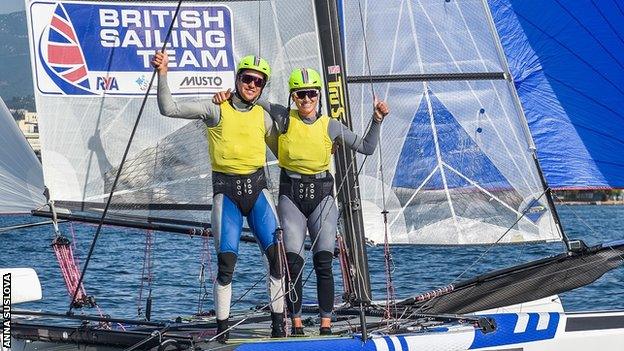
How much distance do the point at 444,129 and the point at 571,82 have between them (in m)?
0.87

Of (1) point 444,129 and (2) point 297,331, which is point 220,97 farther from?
(1) point 444,129

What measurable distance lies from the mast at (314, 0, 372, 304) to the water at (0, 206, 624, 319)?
7.79ft

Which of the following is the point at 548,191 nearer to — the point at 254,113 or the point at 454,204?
the point at 454,204

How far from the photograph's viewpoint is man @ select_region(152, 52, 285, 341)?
6.86 meters

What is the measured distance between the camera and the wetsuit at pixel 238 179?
6.85 metres

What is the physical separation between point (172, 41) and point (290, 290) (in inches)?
86.3

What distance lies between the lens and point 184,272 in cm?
1536

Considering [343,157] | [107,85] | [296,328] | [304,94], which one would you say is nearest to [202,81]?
[107,85]

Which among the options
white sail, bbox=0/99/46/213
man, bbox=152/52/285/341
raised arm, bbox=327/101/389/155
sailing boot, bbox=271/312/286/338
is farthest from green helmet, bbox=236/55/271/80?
white sail, bbox=0/99/46/213

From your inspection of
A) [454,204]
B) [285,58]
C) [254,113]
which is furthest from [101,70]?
[454,204]

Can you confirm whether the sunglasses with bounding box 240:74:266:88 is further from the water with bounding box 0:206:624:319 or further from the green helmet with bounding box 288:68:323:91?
the water with bounding box 0:206:624:319

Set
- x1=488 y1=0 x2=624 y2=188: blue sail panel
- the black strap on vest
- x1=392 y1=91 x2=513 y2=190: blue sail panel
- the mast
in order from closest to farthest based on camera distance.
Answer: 1. the black strap on vest
2. the mast
3. x1=488 y1=0 x2=624 y2=188: blue sail panel
4. x1=392 y1=91 x2=513 y2=190: blue sail panel

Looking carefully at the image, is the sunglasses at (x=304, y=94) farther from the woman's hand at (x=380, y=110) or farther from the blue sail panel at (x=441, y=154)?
the blue sail panel at (x=441, y=154)

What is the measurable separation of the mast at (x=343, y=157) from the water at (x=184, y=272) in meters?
2.38
